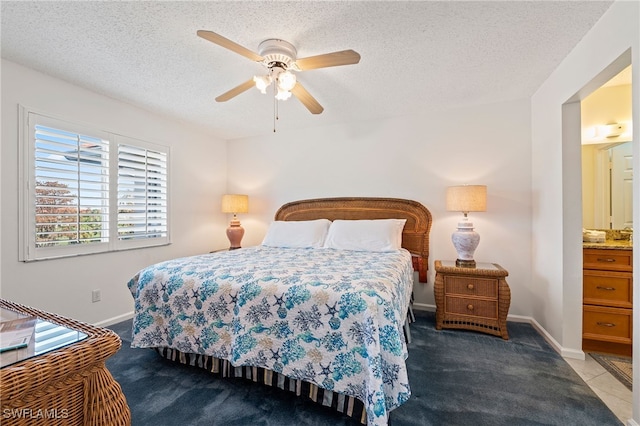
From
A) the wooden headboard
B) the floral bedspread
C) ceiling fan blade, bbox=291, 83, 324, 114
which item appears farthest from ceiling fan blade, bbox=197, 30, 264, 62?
the wooden headboard

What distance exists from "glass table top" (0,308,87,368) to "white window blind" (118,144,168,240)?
2.44 metres

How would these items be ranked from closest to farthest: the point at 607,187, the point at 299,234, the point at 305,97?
the point at 305,97
the point at 607,187
the point at 299,234

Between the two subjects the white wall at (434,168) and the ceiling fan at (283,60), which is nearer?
the ceiling fan at (283,60)

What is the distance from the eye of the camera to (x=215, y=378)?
1.96 meters

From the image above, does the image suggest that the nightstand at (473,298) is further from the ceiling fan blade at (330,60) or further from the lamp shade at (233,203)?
the lamp shade at (233,203)

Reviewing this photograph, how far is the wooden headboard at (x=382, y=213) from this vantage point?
10.9 ft

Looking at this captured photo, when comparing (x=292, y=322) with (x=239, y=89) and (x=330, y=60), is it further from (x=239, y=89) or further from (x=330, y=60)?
(x=239, y=89)

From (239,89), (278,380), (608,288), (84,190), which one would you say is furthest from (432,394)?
(84,190)

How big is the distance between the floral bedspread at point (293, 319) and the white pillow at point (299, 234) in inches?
40.8

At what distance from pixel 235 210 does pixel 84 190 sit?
5.88ft

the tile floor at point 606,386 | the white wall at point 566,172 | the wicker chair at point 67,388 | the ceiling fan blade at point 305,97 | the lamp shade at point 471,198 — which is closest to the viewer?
the wicker chair at point 67,388

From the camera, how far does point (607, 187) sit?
9.10ft

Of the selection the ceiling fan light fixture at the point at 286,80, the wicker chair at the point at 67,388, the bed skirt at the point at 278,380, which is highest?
Answer: the ceiling fan light fixture at the point at 286,80

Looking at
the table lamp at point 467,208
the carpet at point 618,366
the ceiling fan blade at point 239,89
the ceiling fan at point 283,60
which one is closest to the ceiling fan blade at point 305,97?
the ceiling fan at point 283,60
